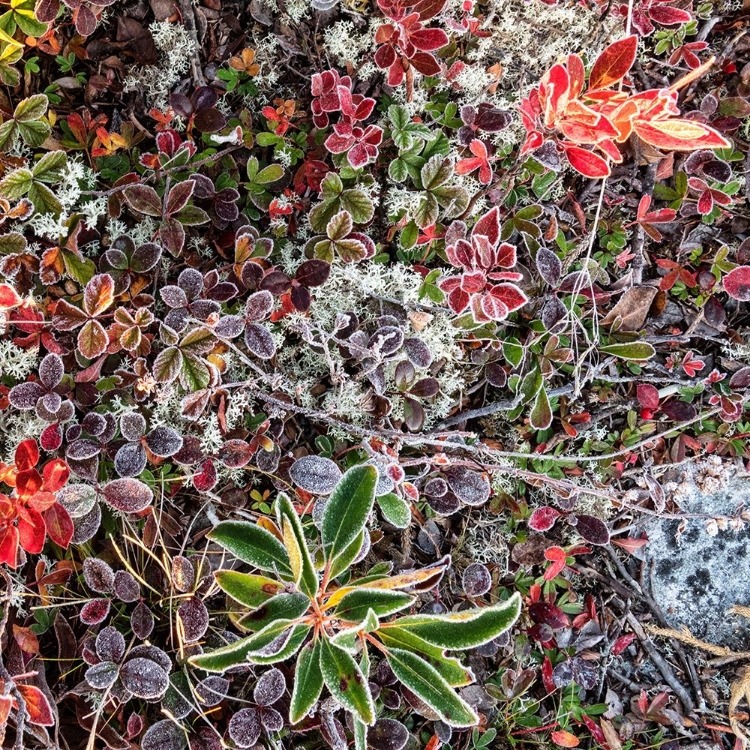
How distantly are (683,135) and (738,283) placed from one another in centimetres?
120

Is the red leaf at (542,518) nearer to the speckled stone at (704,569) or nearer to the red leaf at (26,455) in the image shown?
the speckled stone at (704,569)

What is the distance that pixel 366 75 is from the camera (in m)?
2.29

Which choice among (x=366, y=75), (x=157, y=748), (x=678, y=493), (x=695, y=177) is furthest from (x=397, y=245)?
(x=157, y=748)

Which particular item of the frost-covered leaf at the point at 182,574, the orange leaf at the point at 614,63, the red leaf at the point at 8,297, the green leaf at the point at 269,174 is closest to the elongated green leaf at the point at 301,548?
the frost-covered leaf at the point at 182,574

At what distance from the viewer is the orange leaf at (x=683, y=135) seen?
1305mm

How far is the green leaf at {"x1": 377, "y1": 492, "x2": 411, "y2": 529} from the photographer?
201cm

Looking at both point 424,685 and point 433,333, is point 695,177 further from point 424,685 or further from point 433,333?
point 424,685

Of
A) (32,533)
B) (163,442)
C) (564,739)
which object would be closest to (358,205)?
(163,442)

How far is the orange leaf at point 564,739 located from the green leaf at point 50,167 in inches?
94.3

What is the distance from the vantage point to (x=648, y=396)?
2.37 meters

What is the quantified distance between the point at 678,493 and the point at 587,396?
0.49 metres

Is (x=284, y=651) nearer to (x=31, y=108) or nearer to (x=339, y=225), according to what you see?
(x=339, y=225)

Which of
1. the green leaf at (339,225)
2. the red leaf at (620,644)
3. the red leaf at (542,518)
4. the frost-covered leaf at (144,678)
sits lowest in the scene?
the red leaf at (620,644)

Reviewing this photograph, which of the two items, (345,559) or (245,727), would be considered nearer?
(345,559)
